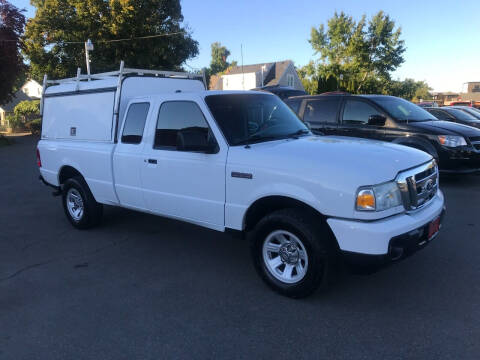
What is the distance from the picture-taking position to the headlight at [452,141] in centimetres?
748

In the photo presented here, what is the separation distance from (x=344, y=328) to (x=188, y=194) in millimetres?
2082

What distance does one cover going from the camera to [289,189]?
3402 mm

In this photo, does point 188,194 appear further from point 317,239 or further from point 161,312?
point 317,239

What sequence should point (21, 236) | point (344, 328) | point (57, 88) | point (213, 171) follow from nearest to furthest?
1. point (344, 328)
2. point (213, 171)
3. point (21, 236)
4. point (57, 88)

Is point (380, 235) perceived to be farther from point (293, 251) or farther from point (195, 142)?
point (195, 142)

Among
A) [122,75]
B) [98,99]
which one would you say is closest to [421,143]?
[122,75]

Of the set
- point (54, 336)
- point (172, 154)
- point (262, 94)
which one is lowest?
point (54, 336)

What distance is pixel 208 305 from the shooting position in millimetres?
3570

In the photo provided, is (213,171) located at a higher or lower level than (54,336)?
higher

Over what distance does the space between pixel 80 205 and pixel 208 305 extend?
3.28 meters

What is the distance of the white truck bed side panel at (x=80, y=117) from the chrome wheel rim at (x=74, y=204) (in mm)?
846

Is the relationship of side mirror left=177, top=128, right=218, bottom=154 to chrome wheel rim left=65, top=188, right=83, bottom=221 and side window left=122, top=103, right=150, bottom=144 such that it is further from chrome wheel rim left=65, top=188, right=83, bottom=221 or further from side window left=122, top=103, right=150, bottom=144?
chrome wheel rim left=65, top=188, right=83, bottom=221

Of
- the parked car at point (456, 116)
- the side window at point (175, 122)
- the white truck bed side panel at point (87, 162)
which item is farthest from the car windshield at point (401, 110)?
the white truck bed side panel at point (87, 162)

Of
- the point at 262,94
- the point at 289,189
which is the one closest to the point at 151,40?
the point at 262,94
